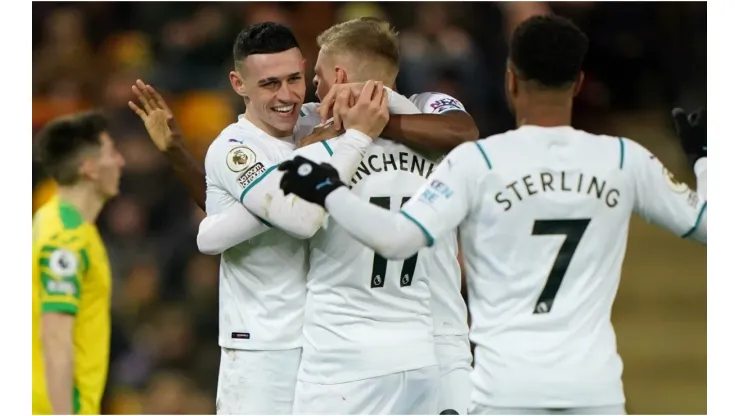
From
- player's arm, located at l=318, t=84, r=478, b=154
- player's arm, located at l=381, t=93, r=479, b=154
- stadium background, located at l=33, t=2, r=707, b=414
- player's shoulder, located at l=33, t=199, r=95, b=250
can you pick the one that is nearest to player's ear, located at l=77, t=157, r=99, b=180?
player's shoulder, located at l=33, t=199, r=95, b=250

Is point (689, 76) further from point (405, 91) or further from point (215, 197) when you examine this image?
point (215, 197)

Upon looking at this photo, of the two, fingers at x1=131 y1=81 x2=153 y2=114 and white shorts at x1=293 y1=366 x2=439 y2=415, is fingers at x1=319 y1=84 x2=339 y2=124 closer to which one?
white shorts at x1=293 y1=366 x2=439 y2=415

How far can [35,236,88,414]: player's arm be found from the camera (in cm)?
574

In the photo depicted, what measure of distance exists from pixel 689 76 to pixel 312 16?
4.03 meters

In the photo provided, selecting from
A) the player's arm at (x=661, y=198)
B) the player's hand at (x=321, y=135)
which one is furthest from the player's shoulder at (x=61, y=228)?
the player's arm at (x=661, y=198)

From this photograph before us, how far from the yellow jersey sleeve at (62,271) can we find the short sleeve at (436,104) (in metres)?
2.13

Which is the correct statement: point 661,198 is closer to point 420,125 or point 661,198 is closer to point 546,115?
point 546,115

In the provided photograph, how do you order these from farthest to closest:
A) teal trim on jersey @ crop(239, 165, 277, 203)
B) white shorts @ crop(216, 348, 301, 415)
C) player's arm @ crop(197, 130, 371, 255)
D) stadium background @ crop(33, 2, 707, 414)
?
stadium background @ crop(33, 2, 707, 414), white shorts @ crop(216, 348, 301, 415), teal trim on jersey @ crop(239, 165, 277, 203), player's arm @ crop(197, 130, 371, 255)

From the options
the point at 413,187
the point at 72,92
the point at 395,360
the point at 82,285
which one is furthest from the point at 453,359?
the point at 72,92

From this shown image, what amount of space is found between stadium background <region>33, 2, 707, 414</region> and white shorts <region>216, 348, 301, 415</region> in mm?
5405

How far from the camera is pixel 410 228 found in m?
3.72

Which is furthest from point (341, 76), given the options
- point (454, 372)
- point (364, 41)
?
point (454, 372)

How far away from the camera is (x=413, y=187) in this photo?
177 inches

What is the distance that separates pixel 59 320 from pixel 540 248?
118 inches
